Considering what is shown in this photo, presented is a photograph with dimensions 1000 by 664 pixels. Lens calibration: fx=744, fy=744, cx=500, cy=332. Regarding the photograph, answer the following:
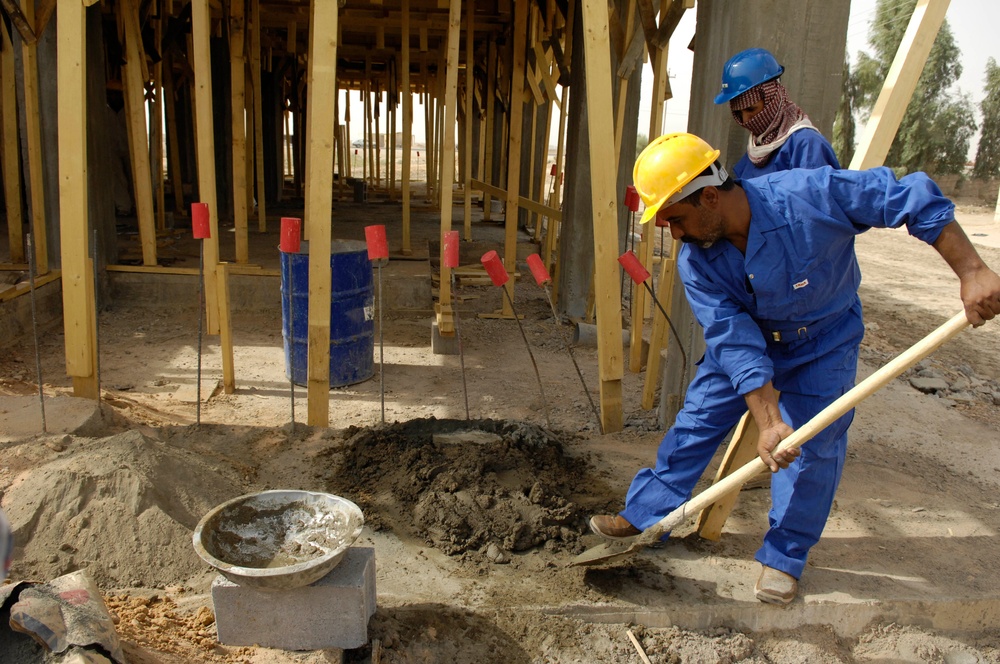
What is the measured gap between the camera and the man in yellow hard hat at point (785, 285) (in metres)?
2.47

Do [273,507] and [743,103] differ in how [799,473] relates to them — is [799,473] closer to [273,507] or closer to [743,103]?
[743,103]

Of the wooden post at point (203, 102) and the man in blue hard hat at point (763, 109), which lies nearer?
the man in blue hard hat at point (763, 109)

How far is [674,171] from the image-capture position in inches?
100

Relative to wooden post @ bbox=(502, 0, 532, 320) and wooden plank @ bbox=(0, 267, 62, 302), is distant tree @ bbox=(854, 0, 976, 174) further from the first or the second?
wooden plank @ bbox=(0, 267, 62, 302)

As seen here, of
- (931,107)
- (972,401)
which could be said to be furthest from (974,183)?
(972,401)

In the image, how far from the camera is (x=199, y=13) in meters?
4.83

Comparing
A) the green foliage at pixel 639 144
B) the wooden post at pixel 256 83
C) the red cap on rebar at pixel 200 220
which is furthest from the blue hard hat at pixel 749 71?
the wooden post at pixel 256 83

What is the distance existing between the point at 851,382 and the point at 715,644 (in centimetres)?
112

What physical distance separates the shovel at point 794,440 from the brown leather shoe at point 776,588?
1.43 ft

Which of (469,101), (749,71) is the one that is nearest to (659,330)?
(749,71)

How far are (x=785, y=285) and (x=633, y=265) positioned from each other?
1.55 m

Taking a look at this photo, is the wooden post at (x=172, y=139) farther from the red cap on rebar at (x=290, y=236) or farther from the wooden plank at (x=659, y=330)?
the wooden plank at (x=659, y=330)

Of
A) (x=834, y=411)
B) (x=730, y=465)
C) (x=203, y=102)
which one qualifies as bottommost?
(x=730, y=465)

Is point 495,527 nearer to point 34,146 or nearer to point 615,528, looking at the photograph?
point 615,528
